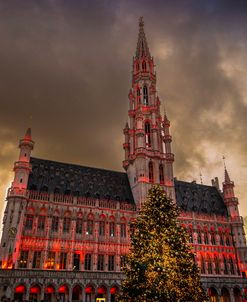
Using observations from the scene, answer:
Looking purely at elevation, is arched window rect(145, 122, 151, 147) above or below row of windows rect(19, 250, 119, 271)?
above

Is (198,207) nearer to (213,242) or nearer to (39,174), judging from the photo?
(213,242)

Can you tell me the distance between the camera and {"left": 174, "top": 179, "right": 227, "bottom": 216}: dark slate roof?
6744 cm

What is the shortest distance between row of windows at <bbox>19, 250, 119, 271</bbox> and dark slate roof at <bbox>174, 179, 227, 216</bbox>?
22.4m

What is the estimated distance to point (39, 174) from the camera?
55.3 m

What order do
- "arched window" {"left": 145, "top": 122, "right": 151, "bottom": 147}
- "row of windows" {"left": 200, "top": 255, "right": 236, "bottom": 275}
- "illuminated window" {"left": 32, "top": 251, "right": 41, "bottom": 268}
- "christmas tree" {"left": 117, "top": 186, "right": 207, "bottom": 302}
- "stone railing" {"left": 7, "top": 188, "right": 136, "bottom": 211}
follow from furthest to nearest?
"arched window" {"left": 145, "top": 122, "right": 151, "bottom": 147} < "row of windows" {"left": 200, "top": 255, "right": 236, "bottom": 275} < "stone railing" {"left": 7, "top": 188, "right": 136, "bottom": 211} < "illuminated window" {"left": 32, "top": 251, "right": 41, "bottom": 268} < "christmas tree" {"left": 117, "top": 186, "right": 207, "bottom": 302}

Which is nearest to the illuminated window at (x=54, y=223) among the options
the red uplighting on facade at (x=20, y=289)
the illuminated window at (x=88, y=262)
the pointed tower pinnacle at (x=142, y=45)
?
the illuminated window at (x=88, y=262)

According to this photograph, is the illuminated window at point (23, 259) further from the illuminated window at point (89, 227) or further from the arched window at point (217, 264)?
the arched window at point (217, 264)

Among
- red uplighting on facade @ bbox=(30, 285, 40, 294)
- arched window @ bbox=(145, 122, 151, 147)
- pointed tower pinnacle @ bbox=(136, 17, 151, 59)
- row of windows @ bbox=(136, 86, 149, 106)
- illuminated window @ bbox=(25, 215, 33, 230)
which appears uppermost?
pointed tower pinnacle @ bbox=(136, 17, 151, 59)

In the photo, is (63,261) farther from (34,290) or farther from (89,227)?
(89,227)

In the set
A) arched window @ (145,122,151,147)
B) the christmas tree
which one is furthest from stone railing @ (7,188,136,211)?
the christmas tree

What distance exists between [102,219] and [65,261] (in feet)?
32.5

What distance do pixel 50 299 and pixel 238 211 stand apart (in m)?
47.0

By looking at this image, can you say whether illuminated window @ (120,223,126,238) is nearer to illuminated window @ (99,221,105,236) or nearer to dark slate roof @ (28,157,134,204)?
illuminated window @ (99,221,105,236)

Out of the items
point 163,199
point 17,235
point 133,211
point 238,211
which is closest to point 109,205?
point 133,211
